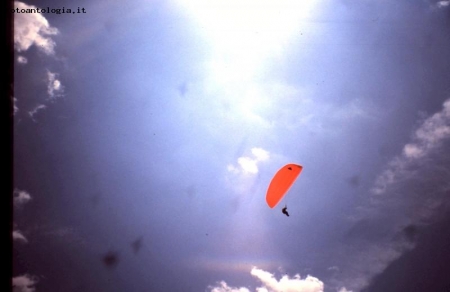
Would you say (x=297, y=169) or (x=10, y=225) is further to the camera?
(x=297, y=169)

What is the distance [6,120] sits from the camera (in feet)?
24.6

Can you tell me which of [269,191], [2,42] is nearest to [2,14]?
[2,42]

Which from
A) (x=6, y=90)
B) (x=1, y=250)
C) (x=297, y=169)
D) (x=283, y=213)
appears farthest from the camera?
(x=283, y=213)

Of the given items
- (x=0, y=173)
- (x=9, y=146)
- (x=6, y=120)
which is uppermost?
(x=6, y=120)

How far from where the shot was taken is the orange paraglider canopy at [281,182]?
18.7 m

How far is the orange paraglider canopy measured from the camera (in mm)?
18719

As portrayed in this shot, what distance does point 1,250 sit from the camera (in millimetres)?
7316

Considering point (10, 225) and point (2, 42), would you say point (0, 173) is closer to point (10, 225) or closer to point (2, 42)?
point (10, 225)

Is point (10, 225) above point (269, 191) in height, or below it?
below

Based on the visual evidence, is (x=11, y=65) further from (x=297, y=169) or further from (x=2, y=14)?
(x=297, y=169)

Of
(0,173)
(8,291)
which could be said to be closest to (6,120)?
(0,173)

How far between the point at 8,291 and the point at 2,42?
268 inches

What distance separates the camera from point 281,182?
19.3m

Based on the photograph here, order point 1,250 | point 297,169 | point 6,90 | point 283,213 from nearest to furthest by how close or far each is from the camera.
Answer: point 1,250
point 6,90
point 297,169
point 283,213
